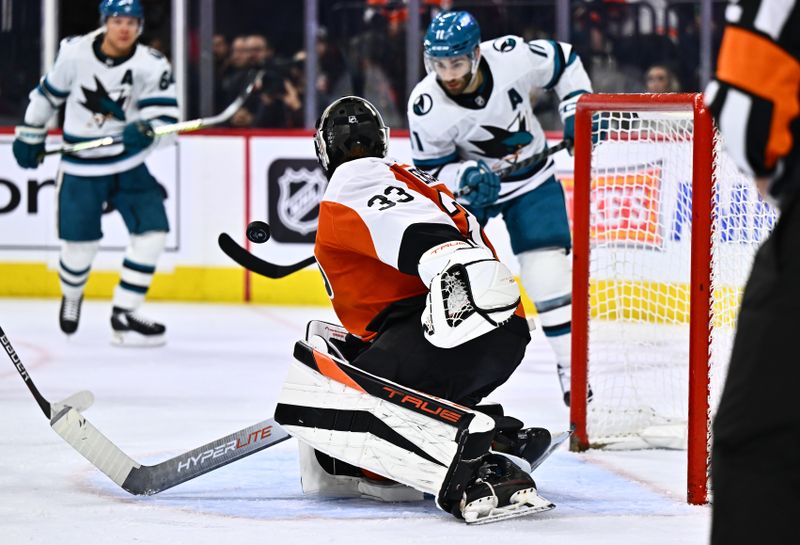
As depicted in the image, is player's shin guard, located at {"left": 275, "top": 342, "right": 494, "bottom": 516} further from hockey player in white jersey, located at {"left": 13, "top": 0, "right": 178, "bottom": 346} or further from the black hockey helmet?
hockey player in white jersey, located at {"left": 13, "top": 0, "right": 178, "bottom": 346}

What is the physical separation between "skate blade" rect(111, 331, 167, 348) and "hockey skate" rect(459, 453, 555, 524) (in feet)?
10.1

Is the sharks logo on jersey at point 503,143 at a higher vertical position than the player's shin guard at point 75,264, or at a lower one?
higher

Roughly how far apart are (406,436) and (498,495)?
189 millimetres

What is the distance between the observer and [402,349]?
8.48 ft

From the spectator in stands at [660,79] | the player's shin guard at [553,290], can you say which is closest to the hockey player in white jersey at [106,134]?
the player's shin guard at [553,290]

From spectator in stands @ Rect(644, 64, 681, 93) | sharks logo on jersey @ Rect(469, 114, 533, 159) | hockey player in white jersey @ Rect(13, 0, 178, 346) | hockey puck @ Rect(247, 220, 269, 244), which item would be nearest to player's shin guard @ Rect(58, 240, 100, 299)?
hockey player in white jersey @ Rect(13, 0, 178, 346)

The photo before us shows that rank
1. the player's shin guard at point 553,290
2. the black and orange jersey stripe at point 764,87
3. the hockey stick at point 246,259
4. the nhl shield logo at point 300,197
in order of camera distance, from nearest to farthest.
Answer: the black and orange jersey stripe at point 764,87 → the hockey stick at point 246,259 → the player's shin guard at point 553,290 → the nhl shield logo at point 300,197

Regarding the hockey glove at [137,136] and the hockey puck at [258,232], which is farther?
the hockey glove at [137,136]

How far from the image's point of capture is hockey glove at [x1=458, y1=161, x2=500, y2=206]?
12.4 ft

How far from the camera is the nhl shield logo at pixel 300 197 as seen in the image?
6402 millimetres

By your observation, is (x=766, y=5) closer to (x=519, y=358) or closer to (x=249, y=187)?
(x=519, y=358)

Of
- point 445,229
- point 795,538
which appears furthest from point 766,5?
point 445,229

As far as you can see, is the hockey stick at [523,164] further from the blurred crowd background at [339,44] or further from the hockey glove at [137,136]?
the blurred crowd background at [339,44]

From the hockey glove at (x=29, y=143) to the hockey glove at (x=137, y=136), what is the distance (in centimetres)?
34
